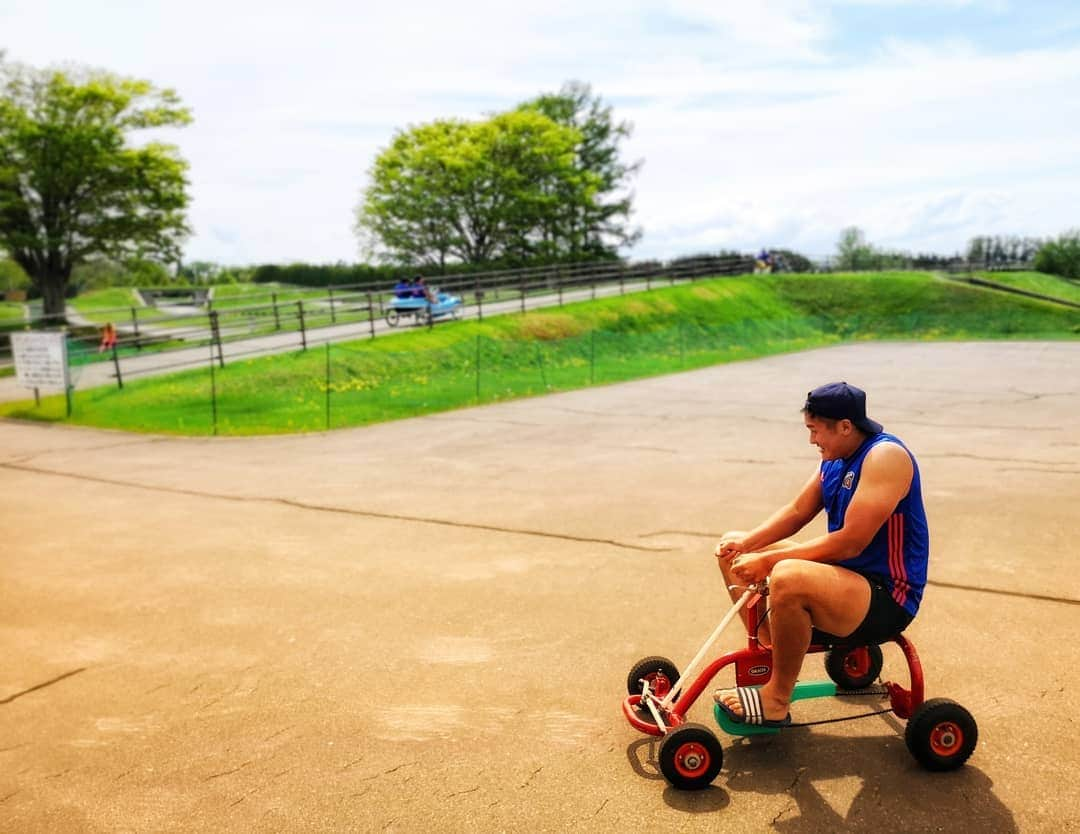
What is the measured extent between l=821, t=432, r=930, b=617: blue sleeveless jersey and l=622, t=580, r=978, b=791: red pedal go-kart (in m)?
0.28

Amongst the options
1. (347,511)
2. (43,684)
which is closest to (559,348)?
(347,511)

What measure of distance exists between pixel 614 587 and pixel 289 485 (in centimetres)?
518

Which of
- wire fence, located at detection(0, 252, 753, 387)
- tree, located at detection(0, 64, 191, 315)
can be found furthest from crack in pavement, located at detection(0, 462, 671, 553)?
tree, located at detection(0, 64, 191, 315)

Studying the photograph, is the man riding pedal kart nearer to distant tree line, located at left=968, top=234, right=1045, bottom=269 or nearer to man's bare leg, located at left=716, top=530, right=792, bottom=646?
man's bare leg, located at left=716, top=530, right=792, bottom=646

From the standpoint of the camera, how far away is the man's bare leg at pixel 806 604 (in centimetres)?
343

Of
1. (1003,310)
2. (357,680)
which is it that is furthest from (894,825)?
(1003,310)

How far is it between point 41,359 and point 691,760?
56.8 feet

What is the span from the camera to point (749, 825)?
3342mm

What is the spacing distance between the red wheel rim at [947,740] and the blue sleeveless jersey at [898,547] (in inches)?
20.3

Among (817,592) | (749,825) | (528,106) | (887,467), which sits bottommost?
(749,825)

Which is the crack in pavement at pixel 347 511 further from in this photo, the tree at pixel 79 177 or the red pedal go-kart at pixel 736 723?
the tree at pixel 79 177

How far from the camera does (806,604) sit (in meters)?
3.45

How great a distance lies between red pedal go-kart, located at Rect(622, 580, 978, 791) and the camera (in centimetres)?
355

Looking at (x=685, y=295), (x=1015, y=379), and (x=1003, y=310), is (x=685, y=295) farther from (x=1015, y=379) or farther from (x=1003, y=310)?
(x=1015, y=379)
